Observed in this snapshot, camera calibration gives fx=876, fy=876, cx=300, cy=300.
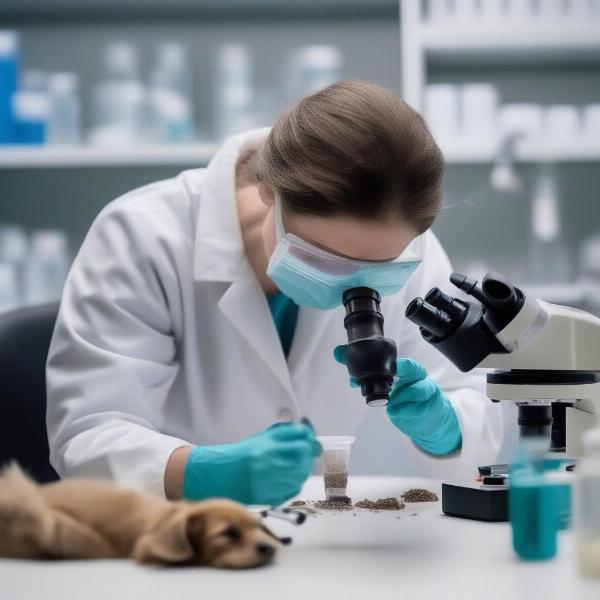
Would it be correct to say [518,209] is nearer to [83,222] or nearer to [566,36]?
[566,36]

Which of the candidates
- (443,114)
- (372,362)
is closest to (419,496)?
(372,362)

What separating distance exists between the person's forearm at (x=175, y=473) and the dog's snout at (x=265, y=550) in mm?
369

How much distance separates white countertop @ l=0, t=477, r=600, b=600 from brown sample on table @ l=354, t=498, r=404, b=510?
21 cm

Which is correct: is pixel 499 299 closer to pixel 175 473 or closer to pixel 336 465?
pixel 336 465

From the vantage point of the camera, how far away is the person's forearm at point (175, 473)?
4.36 feet

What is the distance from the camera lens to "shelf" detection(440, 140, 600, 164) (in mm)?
2965

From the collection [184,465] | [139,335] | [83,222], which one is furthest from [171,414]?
[83,222]

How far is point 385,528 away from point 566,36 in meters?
2.29

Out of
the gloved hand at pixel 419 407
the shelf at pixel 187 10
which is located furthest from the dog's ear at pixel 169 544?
the shelf at pixel 187 10

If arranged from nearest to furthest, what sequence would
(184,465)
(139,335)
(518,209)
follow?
(184,465) < (139,335) < (518,209)

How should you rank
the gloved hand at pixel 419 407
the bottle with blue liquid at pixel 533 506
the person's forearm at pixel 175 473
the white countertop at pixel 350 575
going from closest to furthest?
the white countertop at pixel 350 575
the bottle with blue liquid at pixel 533 506
the person's forearm at pixel 175 473
the gloved hand at pixel 419 407

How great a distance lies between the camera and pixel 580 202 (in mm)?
3322

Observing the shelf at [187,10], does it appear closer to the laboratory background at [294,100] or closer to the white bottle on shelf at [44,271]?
the laboratory background at [294,100]

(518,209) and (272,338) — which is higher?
(518,209)
